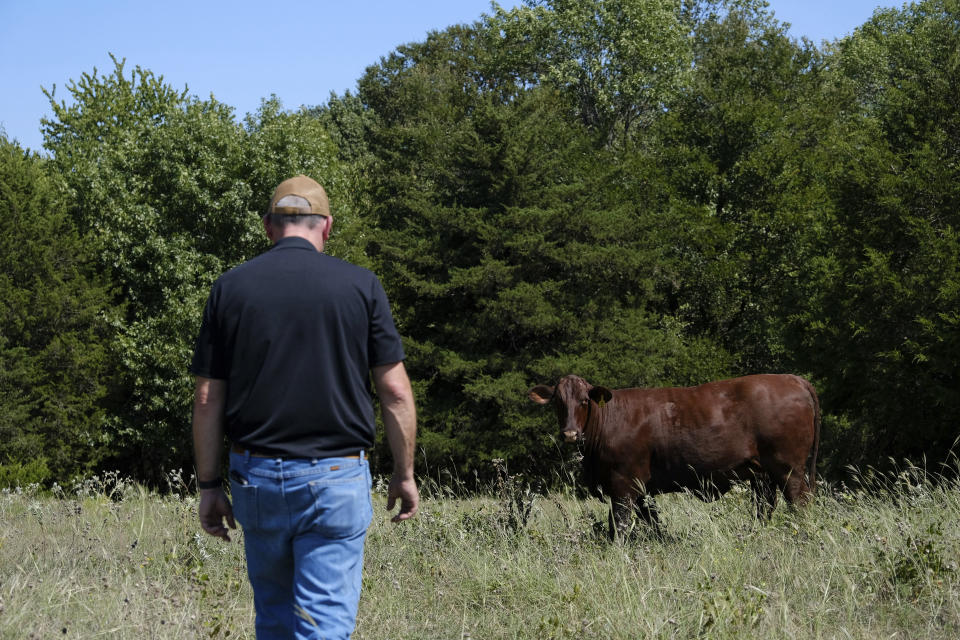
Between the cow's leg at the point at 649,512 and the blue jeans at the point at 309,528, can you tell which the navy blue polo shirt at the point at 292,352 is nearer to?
the blue jeans at the point at 309,528

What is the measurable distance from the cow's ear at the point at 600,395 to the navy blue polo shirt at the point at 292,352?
188 inches

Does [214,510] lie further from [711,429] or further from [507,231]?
[507,231]

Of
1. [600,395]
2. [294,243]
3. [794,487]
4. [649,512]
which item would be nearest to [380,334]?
[294,243]

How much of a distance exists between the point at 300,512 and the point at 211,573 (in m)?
2.55

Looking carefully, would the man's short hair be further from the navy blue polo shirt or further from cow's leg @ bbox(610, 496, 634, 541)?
cow's leg @ bbox(610, 496, 634, 541)

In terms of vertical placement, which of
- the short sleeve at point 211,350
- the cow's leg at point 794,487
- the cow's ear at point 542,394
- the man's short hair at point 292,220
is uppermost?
the man's short hair at point 292,220

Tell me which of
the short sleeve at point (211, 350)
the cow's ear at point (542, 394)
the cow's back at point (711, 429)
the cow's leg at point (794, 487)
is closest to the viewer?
the short sleeve at point (211, 350)

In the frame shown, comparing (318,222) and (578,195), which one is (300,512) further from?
(578,195)

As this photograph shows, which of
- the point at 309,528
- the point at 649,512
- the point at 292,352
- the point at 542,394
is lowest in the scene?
the point at 649,512

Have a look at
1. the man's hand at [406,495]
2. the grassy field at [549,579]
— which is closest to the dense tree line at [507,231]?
the grassy field at [549,579]

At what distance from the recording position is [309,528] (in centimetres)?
294

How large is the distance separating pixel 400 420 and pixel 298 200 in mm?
846

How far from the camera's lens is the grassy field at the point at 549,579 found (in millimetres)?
3900

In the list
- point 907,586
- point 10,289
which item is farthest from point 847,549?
point 10,289
